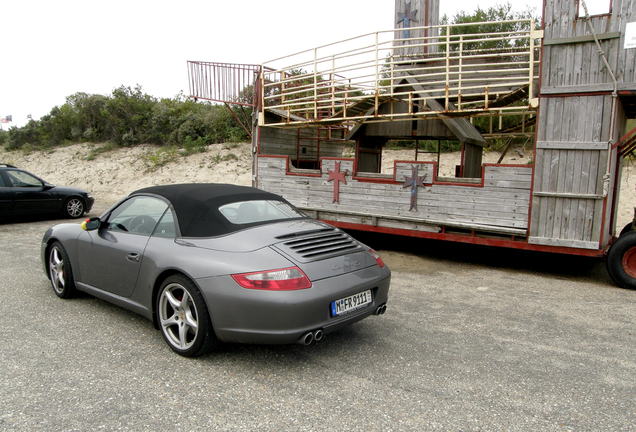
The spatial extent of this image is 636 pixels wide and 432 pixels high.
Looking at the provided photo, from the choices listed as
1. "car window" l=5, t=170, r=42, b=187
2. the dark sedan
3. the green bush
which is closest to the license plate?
the dark sedan

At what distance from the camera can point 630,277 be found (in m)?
6.97

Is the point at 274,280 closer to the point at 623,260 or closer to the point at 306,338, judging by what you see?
the point at 306,338

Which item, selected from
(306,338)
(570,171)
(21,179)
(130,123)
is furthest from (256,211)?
(130,123)

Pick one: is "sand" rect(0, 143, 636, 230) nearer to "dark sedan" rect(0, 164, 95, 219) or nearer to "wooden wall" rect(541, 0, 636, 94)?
"dark sedan" rect(0, 164, 95, 219)

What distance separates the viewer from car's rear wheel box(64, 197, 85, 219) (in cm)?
1354

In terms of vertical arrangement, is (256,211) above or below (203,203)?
below

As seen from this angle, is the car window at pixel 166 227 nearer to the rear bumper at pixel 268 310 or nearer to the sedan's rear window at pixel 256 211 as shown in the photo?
the sedan's rear window at pixel 256 211

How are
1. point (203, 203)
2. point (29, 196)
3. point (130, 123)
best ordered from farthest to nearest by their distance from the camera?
point (130, 123) → point (29, 196) → point (203, 203)

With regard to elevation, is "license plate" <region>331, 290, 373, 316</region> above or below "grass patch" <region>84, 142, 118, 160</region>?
below

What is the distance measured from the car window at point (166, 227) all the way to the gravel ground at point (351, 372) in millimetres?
996

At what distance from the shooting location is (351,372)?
3.89 metres

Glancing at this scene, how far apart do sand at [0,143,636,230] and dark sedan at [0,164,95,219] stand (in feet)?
21.7

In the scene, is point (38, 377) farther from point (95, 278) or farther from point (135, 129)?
point (135, 129)

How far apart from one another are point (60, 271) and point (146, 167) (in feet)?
62.2
